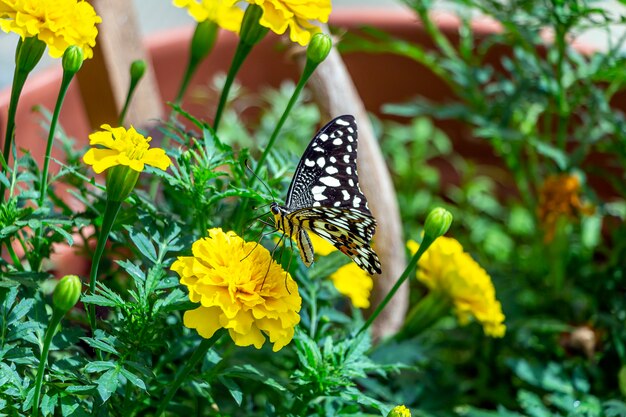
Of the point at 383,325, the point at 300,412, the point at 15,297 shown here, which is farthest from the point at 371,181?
the point at 15,297

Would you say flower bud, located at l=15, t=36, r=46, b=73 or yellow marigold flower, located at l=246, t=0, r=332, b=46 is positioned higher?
yellow marigold flower, located at l=246, t=0, r=332, b=46

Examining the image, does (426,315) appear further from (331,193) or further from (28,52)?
(28,52)

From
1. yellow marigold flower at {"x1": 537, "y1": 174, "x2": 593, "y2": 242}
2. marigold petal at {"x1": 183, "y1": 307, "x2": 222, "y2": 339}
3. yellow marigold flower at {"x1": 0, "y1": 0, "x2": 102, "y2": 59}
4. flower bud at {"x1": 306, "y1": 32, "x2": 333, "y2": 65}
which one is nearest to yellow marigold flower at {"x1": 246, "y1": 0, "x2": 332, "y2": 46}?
flower bud at {"x1": 306, "y1": 32, "x2": 333, "y2": 65}

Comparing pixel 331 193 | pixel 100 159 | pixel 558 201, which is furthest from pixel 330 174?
pixel 558 201

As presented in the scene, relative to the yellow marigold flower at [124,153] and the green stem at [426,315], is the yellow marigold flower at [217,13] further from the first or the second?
the green stem at [426,315]

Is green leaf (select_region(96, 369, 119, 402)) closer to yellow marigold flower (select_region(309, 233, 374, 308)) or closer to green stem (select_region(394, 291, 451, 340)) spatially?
yellow marigold flower (select_region(309, 233, 374, 308))

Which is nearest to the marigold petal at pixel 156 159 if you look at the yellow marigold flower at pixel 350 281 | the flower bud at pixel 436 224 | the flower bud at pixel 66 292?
the flower bud at pixel 66 292

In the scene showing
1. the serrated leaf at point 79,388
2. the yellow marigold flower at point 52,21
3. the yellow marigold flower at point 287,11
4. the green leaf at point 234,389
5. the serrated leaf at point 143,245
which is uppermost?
the yellow marigold flower at point 287,11
